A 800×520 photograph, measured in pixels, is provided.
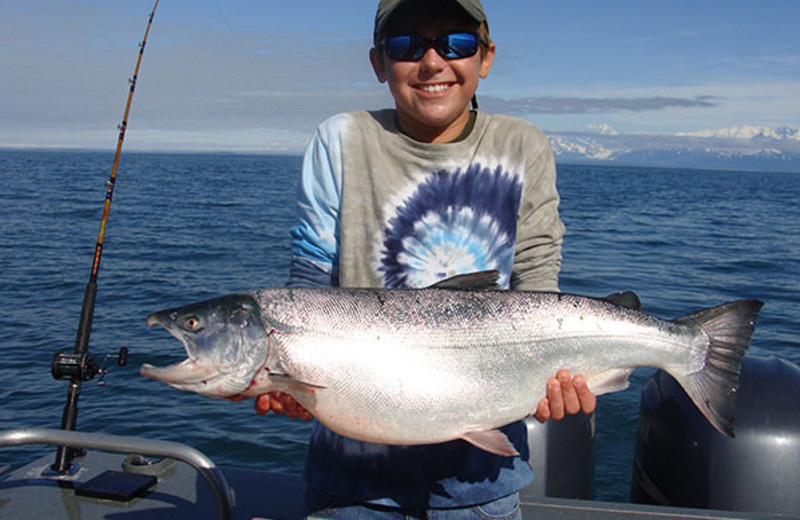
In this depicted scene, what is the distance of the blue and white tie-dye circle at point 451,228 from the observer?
311cm

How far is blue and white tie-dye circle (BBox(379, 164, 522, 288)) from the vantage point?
3.11 meters

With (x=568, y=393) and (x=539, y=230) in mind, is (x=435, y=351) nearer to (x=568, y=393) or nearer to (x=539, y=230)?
(x=568, y=393)

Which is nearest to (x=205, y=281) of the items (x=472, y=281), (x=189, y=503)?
(x=189, y=503)

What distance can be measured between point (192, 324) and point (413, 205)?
1.05 m

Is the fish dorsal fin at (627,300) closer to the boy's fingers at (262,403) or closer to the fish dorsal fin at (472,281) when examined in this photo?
the fish dorsal fin at (472,281)

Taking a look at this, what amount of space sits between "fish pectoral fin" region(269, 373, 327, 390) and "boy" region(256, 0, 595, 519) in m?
0.14

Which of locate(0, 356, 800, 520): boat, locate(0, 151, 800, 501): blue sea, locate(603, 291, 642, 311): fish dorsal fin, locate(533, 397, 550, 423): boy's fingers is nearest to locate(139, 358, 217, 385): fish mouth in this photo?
locate(533, 397, 550, 423): boy's fingers

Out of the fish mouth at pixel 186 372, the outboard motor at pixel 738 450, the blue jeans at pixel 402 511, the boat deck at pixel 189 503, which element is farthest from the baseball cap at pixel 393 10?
the outboard motor at pixel 738 450

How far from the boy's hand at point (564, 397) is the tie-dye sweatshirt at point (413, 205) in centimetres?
18

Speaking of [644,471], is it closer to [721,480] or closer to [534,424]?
[721,480]

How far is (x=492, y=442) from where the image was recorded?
9.00 feet

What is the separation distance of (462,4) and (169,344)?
10.3 meters

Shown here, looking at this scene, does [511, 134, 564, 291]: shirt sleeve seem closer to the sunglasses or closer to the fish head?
the sunglasses

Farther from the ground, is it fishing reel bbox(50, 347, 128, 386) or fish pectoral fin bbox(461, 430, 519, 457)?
fish pectoral fin bbox(461, 430, 519, 457)
